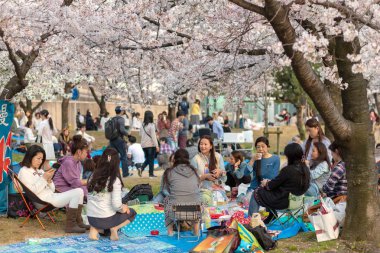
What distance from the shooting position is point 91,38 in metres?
10.5

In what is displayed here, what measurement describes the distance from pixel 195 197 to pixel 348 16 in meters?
2.99

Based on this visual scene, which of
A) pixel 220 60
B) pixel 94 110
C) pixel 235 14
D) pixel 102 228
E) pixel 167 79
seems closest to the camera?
pixel 102 228

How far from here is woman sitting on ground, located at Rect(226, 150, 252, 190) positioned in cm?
1182

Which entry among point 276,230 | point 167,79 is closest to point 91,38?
point 276,230

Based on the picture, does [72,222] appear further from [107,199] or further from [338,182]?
[338,182]

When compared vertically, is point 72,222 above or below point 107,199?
below

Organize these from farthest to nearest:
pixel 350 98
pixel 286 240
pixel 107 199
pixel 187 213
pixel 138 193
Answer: pixel 138 193 < pixel 187 213 < pixel 107 199 < pixel 286 240 < pixel 350 98

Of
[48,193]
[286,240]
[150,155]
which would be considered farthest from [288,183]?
[150,155]

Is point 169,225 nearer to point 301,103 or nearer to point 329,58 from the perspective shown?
point 329,58

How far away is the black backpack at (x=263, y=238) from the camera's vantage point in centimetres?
736

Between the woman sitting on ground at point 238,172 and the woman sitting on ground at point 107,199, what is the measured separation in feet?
12.8

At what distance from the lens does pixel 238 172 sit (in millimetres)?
11875

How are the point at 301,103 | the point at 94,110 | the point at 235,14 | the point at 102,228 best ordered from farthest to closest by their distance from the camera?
1. the point at 94,110
2. the point at 301,103
3. the point at 235,14
4. the point at 102,228

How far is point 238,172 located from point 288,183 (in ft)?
11.4
